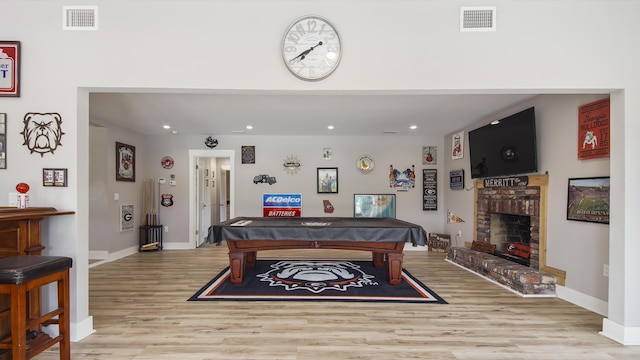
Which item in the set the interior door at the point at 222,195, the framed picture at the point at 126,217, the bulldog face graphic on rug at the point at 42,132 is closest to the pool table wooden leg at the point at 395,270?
the bulldog face graphic on rug at the point at 42,132

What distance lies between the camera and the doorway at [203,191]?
250 inches

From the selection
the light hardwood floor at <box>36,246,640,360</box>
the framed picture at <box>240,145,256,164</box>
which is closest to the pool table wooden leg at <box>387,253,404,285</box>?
the light hardwood floor at <box>36,246,640,360</box>

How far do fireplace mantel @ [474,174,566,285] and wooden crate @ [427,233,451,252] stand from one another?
974 mm

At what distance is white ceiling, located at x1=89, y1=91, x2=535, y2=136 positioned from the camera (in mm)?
3795

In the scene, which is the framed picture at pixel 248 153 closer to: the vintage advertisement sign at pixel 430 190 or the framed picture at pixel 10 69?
the vintage advertisement sign at pixel 430 190

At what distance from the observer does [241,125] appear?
5449mm

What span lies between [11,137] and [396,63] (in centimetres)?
324

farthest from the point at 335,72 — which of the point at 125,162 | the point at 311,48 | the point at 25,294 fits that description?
the point at 125,162

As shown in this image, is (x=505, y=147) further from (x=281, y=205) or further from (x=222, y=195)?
(x=222, y=195)

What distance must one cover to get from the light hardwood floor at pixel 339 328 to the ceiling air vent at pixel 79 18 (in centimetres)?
A: 259

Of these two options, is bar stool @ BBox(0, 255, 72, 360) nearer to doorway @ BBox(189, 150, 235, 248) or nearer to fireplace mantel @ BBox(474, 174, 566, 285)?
doorway @ BBox(189, 150, 235, 248)

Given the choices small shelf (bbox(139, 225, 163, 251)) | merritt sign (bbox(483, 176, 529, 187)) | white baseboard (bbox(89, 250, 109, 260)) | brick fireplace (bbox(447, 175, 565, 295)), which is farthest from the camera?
small shelf (bbox(139, 225, 163, 251))

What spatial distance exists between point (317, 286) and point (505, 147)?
3.20 meters

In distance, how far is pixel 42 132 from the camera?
249 cm
